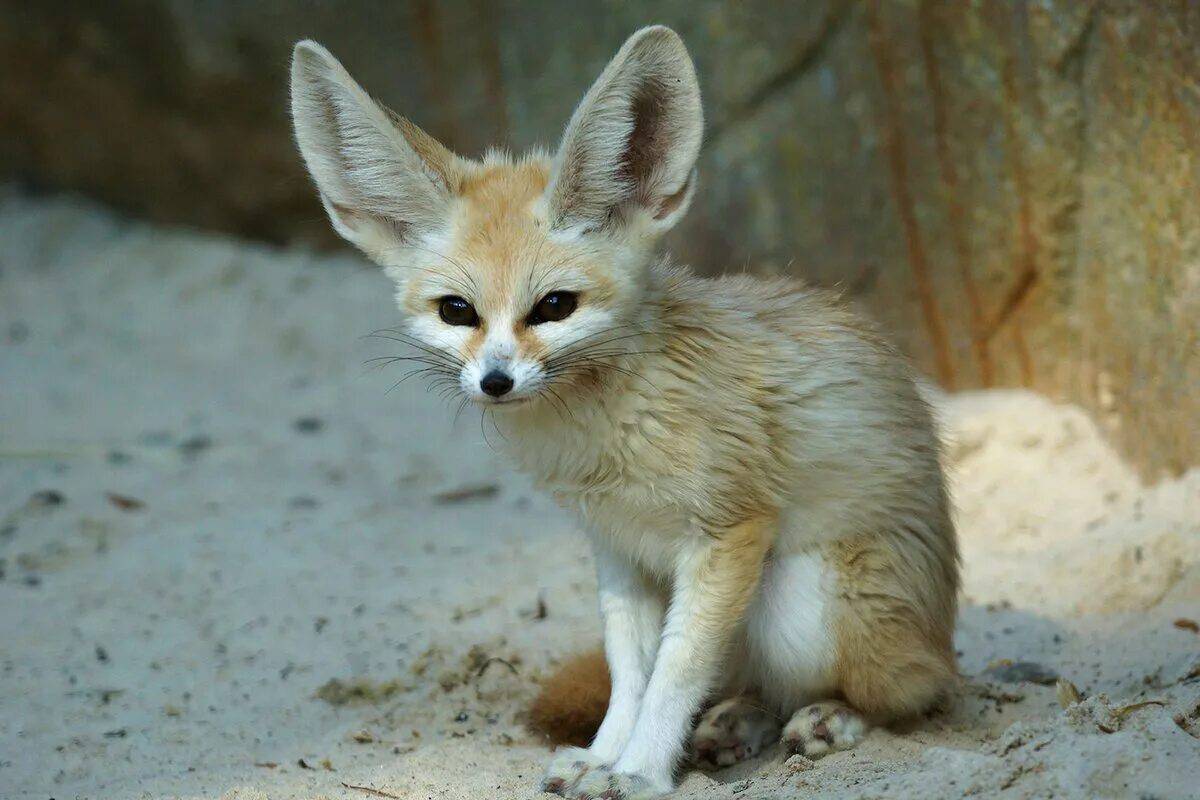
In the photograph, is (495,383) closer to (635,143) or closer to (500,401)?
(500,401)

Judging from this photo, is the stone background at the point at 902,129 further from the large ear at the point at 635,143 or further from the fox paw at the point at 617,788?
the fox paw at the point at 617,788

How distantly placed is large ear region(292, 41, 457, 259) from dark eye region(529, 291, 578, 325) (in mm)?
359

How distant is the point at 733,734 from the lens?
329cm

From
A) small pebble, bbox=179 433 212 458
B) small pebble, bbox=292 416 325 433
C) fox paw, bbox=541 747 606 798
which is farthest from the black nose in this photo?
small pebble, bbox=292 416 325 433

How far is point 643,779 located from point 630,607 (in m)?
0.49

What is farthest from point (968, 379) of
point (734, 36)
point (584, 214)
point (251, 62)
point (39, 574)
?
point (251, 62)

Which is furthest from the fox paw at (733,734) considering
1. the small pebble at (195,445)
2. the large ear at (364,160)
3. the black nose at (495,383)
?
the small pebble at (195,445)

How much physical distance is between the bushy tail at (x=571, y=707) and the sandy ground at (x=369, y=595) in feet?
0.33

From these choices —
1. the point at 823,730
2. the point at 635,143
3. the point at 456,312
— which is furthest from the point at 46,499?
the point at 823,730

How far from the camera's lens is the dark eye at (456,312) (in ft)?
9.59

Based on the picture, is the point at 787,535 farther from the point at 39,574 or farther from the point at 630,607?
the point at 39,574

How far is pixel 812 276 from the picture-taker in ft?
17.3

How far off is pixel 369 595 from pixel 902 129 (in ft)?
8.56

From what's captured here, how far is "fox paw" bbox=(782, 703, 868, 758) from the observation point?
3.06m
